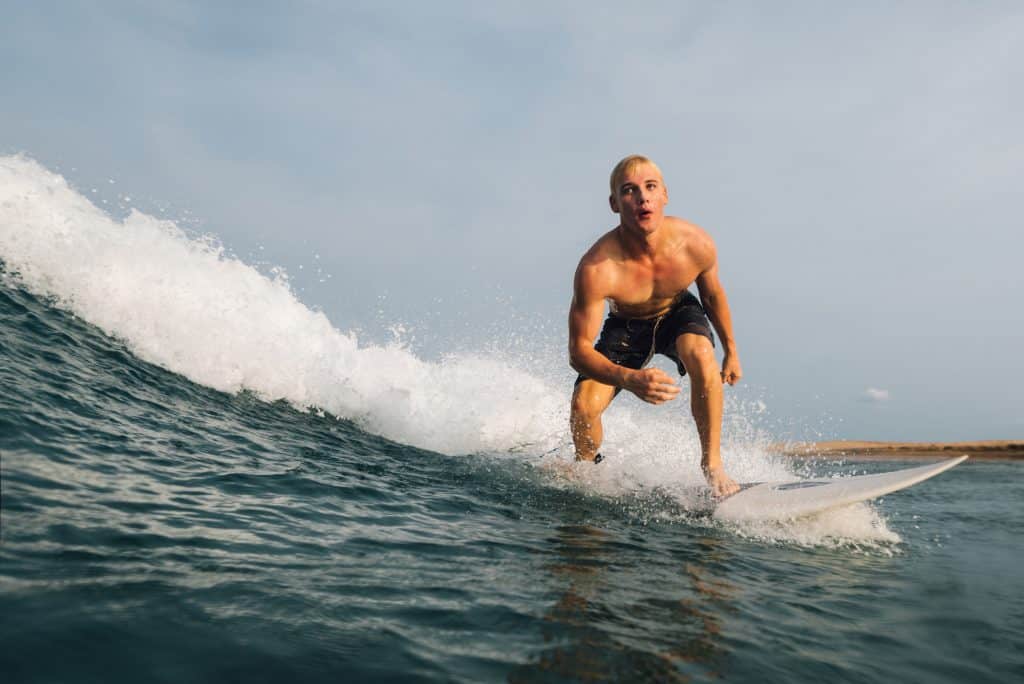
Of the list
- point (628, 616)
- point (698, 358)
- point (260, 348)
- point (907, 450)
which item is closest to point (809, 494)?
point (698, 358)

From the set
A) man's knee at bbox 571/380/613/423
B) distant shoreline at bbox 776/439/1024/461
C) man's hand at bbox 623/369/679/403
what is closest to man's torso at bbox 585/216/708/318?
man's knee at bbox 571/380/613/423

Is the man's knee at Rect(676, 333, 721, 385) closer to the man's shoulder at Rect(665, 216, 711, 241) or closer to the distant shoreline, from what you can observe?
the man's shoulder at Rect(665, 216, 711, 241)

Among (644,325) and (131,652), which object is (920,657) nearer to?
(131,652)

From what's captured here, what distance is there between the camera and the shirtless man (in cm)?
508

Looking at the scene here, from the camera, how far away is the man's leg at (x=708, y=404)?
524 cm

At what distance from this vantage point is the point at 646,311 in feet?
19.1

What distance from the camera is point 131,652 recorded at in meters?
1.88

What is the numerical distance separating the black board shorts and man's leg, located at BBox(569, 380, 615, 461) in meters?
0.12

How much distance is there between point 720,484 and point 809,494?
67cm

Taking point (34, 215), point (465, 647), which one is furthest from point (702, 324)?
point (34, 215)

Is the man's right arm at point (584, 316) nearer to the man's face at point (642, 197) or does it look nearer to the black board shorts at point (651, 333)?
the man's face at point (642, 197)

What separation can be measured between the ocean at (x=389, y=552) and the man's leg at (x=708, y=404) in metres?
0.26

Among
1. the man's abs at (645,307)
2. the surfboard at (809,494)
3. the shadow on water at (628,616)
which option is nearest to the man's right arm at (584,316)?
the man's abs at (645,307)

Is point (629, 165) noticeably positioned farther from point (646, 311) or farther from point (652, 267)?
point (646, 311)
